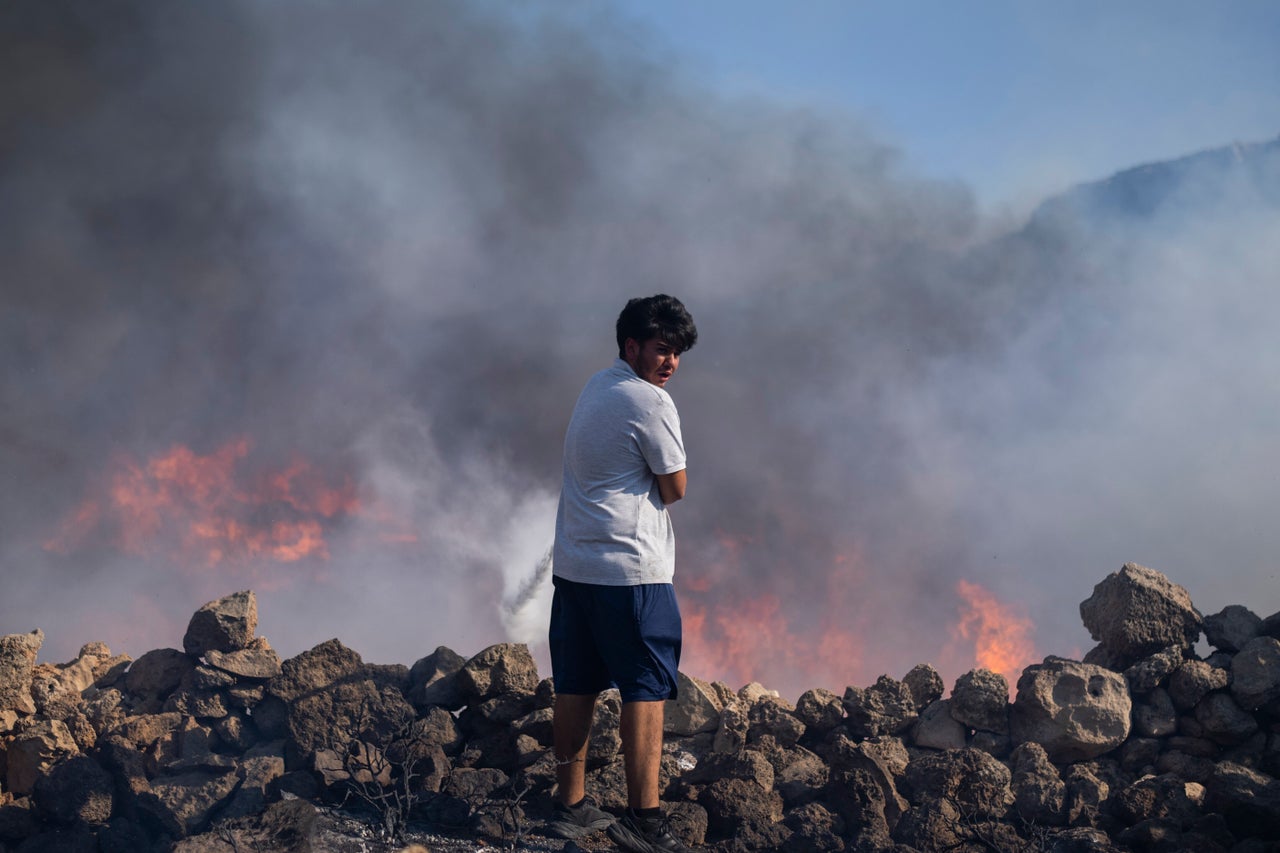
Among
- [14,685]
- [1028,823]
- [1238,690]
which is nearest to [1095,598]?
[1238,690]

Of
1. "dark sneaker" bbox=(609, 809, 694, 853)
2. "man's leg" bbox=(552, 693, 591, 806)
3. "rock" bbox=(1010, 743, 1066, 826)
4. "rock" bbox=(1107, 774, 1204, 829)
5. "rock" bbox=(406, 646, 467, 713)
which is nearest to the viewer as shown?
"dark sneaker" bbox=(609, 809, 694, 853)

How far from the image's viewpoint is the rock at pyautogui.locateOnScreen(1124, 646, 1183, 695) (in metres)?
6.80

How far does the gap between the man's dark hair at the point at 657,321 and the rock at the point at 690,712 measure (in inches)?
117

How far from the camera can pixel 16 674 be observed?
22.2 feet

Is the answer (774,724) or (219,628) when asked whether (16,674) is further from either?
(774,724)

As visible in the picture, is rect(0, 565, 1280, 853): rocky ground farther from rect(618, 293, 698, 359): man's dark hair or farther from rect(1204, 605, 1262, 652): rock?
rect(618, 293, 698, 359): man's dark hair

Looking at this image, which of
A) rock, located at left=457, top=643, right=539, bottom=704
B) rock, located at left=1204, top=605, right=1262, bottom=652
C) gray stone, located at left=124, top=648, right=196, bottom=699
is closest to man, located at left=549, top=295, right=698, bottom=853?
rock, located at left=457, top=643, right=539, bottom=704

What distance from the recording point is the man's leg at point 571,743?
4.95m

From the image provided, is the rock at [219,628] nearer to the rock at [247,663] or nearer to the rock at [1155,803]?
the rock at [247,663]

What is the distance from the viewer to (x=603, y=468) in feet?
15.7

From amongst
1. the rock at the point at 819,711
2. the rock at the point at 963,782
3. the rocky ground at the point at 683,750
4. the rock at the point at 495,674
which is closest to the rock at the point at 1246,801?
the rocky ground at the point at 683,750

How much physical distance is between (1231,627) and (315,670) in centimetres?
625

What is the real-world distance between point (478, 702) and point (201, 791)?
1637 millimetres

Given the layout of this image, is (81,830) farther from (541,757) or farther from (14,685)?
(541,757)
